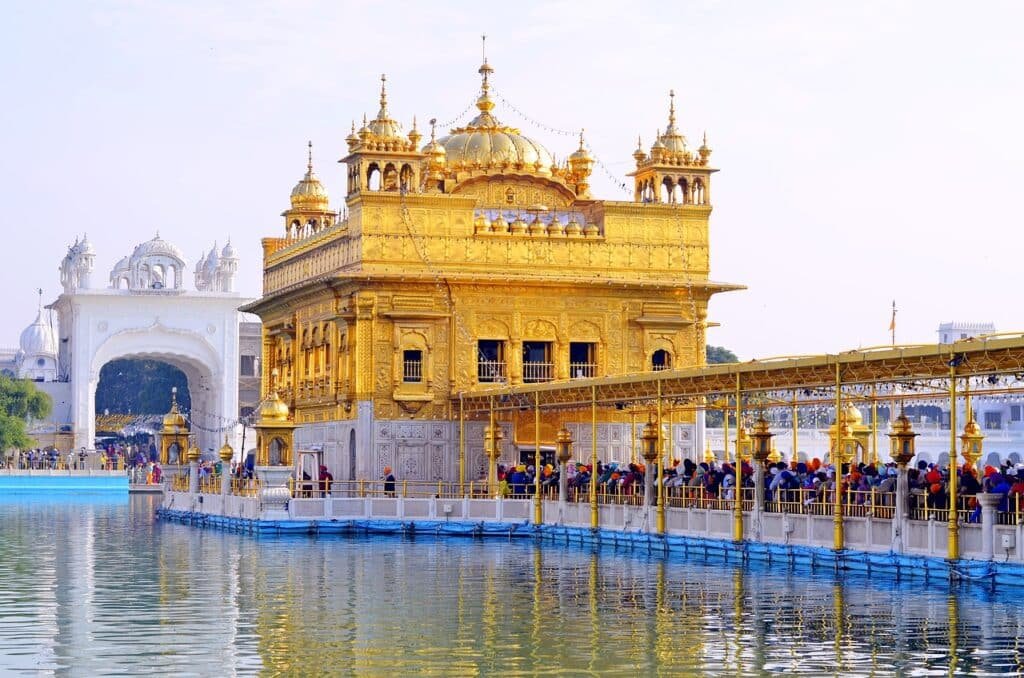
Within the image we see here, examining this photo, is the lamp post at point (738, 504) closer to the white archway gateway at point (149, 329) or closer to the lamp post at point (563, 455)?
the lamp post at point (563, 455)

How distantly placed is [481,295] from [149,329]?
129 ft

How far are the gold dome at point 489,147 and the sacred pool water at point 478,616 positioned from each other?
15511mm

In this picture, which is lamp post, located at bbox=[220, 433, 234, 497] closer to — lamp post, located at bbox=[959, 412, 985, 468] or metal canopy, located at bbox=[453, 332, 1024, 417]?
metal canopy, located at bbox=[453, 332, 1024, 417]

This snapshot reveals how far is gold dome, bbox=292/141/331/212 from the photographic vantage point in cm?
5025

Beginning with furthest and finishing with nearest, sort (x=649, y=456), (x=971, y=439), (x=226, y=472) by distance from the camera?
(x=226, y=472), (x=971, y=439), (x=649, y=456)

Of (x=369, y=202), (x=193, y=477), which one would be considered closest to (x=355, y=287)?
(x=369, y=202)

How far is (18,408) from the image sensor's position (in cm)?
7756

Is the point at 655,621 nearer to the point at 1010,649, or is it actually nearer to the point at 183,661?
the point at 1010,649

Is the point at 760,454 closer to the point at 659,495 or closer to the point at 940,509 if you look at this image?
the point at 659,495

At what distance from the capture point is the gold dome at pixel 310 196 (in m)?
50.2

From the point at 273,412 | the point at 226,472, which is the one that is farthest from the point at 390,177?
the point at 226,472

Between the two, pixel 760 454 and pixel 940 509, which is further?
pixel 760 454

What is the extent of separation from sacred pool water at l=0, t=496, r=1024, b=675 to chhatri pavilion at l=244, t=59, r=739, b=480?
A: 11175 mm

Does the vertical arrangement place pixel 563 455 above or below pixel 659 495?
above
